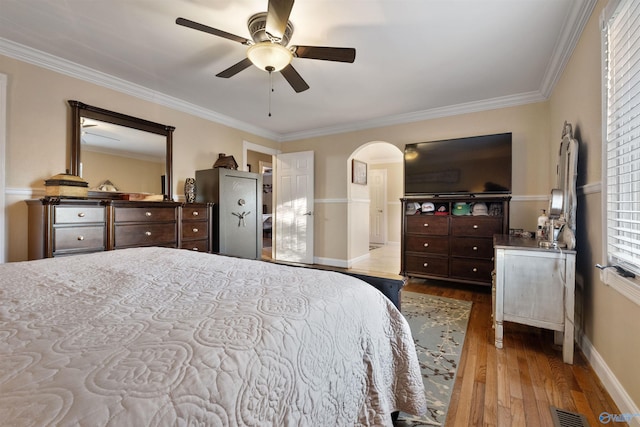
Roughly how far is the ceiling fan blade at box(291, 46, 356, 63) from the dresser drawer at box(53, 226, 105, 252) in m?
2.30

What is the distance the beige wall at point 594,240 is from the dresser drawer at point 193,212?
3543 millimetres

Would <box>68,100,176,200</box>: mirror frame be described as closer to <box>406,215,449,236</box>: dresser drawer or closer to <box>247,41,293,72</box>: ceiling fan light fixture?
<box>247,41,293,72</box>: ceiling fan light fixture

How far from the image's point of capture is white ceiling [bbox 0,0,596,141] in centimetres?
200

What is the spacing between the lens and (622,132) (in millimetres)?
1487

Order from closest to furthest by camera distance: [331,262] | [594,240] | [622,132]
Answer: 1. [622,132]
2. [594,240]
3. [331,262]

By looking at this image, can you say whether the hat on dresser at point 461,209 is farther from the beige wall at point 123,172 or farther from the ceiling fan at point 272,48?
the beige wall at point 123,172

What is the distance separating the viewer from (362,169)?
17.7ft

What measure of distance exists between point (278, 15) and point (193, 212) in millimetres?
2343

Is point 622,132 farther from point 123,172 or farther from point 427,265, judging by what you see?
point 123,172

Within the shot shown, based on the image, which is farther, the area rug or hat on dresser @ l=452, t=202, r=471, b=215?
hat on dresser @ l=452, t=202, r=471, b=215

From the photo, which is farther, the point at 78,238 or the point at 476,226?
the point at 476,226

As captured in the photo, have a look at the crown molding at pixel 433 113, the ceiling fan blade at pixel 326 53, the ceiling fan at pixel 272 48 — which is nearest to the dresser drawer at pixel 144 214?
the ceiling fan at pixel 272 48

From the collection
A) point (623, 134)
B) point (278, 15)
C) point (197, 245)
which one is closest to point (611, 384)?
point (623, 134)

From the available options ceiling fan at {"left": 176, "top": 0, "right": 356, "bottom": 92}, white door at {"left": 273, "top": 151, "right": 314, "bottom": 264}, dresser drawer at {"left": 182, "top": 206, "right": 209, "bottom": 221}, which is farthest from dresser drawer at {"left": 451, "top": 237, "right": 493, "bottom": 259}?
dresser drawer at {"left": 182, "top": 206, "right": 209, "bottom": 221}
